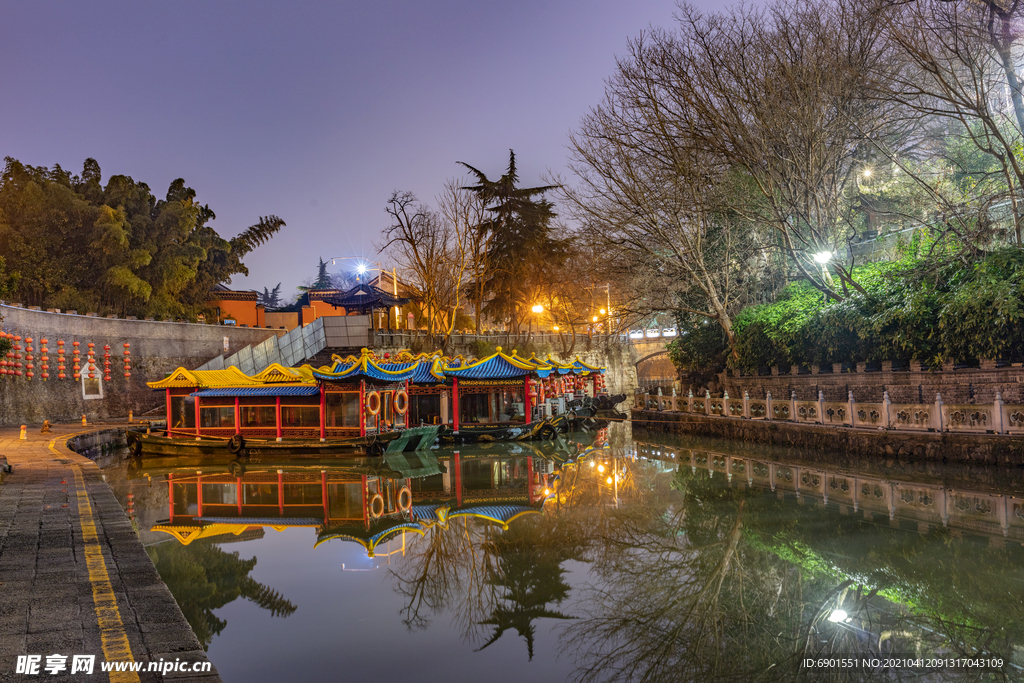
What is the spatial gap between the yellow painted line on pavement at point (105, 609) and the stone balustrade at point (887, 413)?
14908mm

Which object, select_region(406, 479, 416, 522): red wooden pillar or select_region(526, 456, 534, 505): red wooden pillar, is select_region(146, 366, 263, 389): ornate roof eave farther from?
select_region(526, 456, 534, 505): red wooden pillar

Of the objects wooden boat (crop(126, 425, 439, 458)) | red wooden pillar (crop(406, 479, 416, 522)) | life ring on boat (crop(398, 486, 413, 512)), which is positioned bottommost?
red wooden pillar (crop(406, 479, 416, 522))

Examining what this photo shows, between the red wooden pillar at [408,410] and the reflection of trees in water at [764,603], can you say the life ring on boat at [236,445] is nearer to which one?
the red wooden pillar at [408,410]

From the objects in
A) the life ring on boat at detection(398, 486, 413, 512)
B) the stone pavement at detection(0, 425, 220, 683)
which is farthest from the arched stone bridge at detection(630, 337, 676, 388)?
the stone pavement at detection(0, 425, 220, 683)

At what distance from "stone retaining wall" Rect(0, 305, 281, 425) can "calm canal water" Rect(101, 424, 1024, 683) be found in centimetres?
1749

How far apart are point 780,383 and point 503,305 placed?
21269mm

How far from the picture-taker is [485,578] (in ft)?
24.2

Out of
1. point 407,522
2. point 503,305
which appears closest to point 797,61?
point 407,522

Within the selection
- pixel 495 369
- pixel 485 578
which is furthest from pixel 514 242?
pixel 485 578

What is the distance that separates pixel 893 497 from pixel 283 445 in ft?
50.6

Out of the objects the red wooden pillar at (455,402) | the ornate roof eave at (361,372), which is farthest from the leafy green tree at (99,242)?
the red wooden pillar at (455,402)

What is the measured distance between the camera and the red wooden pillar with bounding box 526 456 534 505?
11781 mm

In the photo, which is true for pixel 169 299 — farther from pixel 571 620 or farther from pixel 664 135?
pixel 571 620

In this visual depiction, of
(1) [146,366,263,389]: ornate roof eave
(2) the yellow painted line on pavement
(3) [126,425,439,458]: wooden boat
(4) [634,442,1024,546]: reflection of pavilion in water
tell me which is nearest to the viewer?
(2) the yellow painted line on pavement
